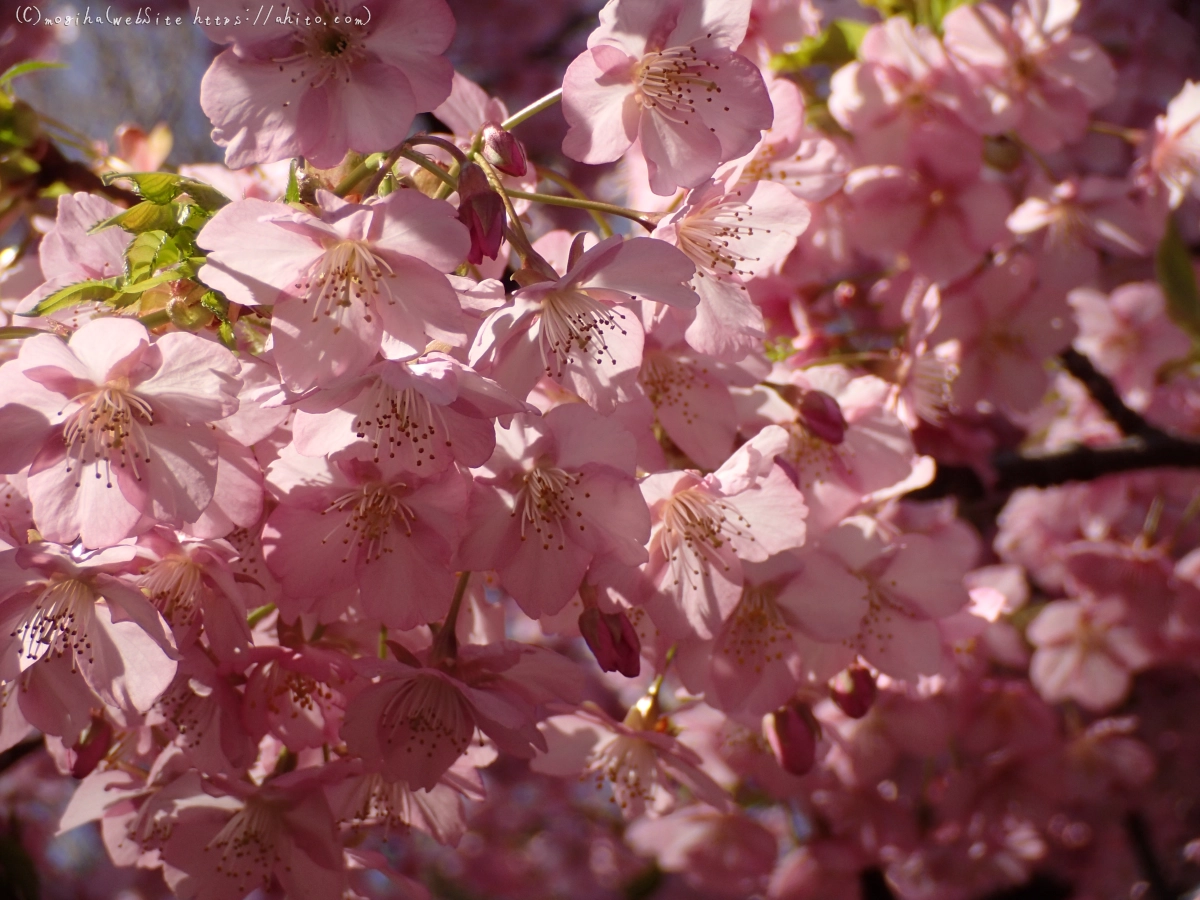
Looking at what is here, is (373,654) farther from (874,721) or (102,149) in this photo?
(874,721)

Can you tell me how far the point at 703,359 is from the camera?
1232 millimetres

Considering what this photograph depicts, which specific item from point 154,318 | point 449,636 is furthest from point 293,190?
point 449,636

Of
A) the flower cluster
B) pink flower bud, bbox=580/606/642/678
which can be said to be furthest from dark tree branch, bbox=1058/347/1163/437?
pink flower bud, bbox=580/606/642/678

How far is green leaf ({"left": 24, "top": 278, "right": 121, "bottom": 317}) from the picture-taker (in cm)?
95

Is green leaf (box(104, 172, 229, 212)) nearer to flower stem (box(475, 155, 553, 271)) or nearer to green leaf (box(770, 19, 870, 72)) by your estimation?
flower stem (box(475, 155, 553, 271))

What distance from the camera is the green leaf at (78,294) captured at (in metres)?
0.95

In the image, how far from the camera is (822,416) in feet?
4.15

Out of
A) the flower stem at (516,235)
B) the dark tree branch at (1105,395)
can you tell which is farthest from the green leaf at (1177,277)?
the dark tree branch at (1105,395)

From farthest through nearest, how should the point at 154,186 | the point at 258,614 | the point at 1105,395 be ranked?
the point at 1105,395 < the point at 258,614 < the point at 154,186

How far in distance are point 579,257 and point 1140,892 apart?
4.63m

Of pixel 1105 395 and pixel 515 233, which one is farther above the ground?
pixel 515 233

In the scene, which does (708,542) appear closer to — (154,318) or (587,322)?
(587,322)

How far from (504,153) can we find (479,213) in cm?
10

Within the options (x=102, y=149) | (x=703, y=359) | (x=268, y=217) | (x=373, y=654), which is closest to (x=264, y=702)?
(x=373, y=654)
